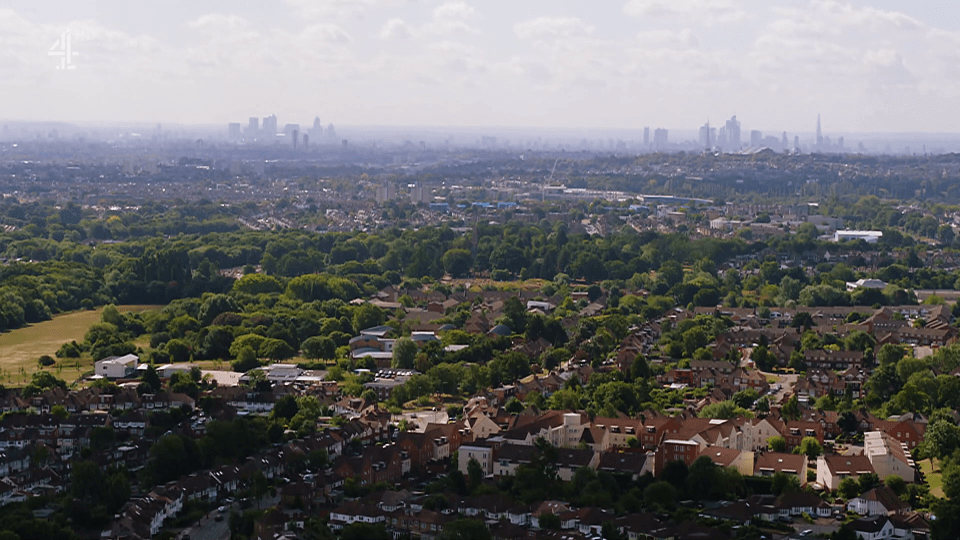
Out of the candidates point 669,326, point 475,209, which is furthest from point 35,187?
point 669,326

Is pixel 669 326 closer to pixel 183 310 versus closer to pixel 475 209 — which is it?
pixel 183 310

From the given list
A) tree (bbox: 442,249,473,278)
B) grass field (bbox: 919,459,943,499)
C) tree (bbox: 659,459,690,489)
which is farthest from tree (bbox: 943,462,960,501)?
tree (bbox: 442,249,473,278)

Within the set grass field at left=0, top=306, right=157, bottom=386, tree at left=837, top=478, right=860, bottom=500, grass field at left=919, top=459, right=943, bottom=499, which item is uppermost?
tree at left=837, top=478, right=860, bottom=500

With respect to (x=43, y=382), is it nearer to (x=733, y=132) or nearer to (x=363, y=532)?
(x=363, y=532)

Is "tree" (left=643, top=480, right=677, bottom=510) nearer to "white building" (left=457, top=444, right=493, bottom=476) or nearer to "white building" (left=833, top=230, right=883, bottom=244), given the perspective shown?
"white building" (left=457, top=444, right=493, bottom=476)

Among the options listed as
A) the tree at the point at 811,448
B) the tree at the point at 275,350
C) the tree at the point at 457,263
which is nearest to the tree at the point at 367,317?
the tree at the point at 275,350

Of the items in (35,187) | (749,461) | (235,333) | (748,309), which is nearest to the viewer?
(749,461)

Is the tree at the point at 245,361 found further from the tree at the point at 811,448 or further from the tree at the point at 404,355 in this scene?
the tree at the point at 811,448
